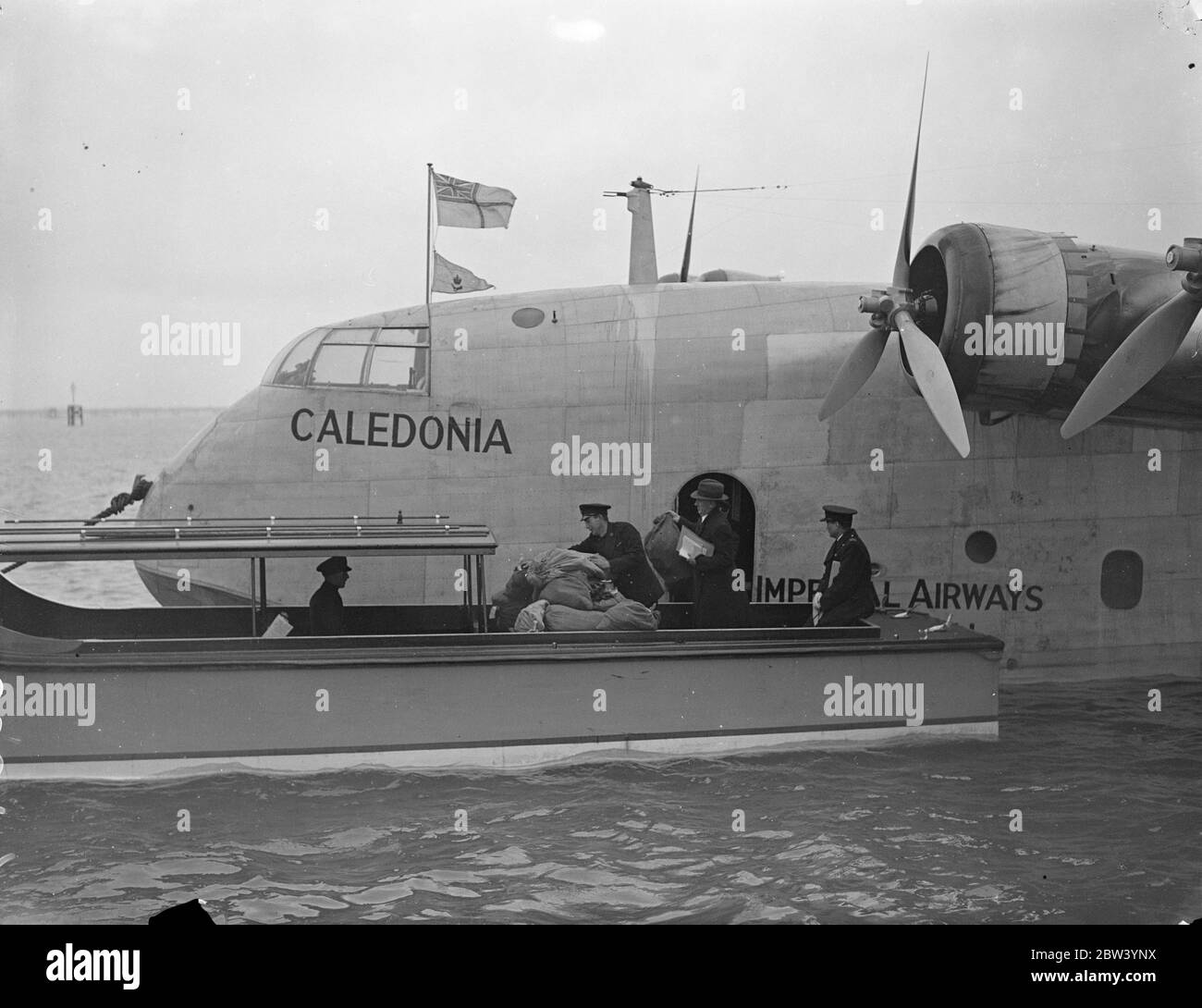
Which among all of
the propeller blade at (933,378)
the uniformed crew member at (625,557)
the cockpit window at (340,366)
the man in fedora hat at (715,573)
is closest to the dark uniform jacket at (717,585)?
the man in fedora hat at (715,573)

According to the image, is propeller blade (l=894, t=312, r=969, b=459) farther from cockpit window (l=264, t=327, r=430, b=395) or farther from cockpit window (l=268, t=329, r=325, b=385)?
cockpit window (l=268, t=329, r=325, b=385)

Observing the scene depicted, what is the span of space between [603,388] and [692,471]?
104 centimetres

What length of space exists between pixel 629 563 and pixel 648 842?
7.68ft

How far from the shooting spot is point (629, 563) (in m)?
8.09

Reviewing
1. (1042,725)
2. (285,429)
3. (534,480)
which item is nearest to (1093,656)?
(1042,725)

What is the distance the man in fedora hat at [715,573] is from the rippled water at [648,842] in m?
1.06

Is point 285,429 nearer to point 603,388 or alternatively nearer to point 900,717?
point 603,388

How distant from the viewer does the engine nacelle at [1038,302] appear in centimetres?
834

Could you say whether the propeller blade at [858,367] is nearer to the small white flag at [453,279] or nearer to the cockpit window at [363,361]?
the small white flag at [453,279]

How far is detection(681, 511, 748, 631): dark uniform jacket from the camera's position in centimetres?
787

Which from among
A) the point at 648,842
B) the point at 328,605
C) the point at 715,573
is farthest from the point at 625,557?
the point at 648,842

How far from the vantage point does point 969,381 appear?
28.2 feet

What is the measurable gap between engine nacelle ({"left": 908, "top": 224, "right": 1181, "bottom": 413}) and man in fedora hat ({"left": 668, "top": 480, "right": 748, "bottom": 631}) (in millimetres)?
2293

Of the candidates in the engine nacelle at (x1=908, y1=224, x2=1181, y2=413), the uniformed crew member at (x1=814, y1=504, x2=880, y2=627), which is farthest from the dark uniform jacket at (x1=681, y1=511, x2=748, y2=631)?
the engine nacelle at (x1=908, y1=224, x2=1181, y2=413)
